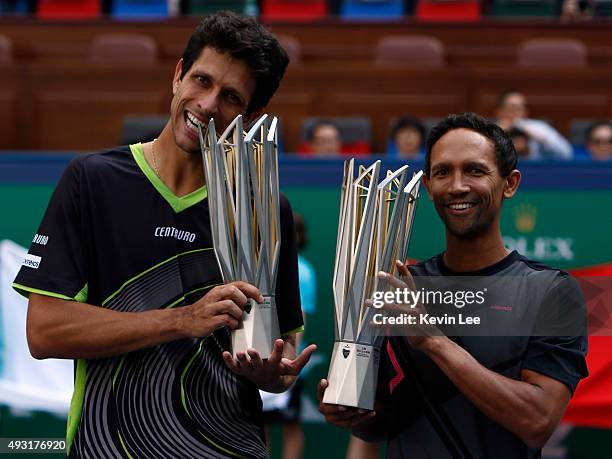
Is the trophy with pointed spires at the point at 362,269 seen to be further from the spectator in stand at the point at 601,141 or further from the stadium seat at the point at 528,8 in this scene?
the stadium seat at the point at 528,8

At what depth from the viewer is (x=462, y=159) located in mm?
2221

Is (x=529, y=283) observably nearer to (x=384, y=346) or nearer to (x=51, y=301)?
(x=384, y=346)

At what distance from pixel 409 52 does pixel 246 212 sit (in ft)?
23.2

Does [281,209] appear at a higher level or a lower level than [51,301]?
higher

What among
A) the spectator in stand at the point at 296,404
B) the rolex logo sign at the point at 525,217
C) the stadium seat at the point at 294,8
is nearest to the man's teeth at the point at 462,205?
the spectator in stand at the point at 296,404

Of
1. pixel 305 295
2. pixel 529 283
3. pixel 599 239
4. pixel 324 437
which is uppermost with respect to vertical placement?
pixel 529 283

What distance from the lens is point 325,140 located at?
22.6ft

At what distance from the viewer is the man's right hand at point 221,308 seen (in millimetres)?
1941

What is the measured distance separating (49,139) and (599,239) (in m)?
4.91

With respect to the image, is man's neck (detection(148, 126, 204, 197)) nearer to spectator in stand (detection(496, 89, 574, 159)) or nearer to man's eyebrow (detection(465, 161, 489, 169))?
man's eyebrow (detection(465, 161, 489, 169))

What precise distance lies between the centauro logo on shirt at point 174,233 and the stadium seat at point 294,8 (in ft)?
26.3

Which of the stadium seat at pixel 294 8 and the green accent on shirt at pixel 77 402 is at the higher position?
the stadium seat at pixel 294 8

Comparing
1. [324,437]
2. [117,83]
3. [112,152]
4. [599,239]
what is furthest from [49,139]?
[112,152]

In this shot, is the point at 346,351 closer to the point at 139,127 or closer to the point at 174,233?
the point at 174,233
